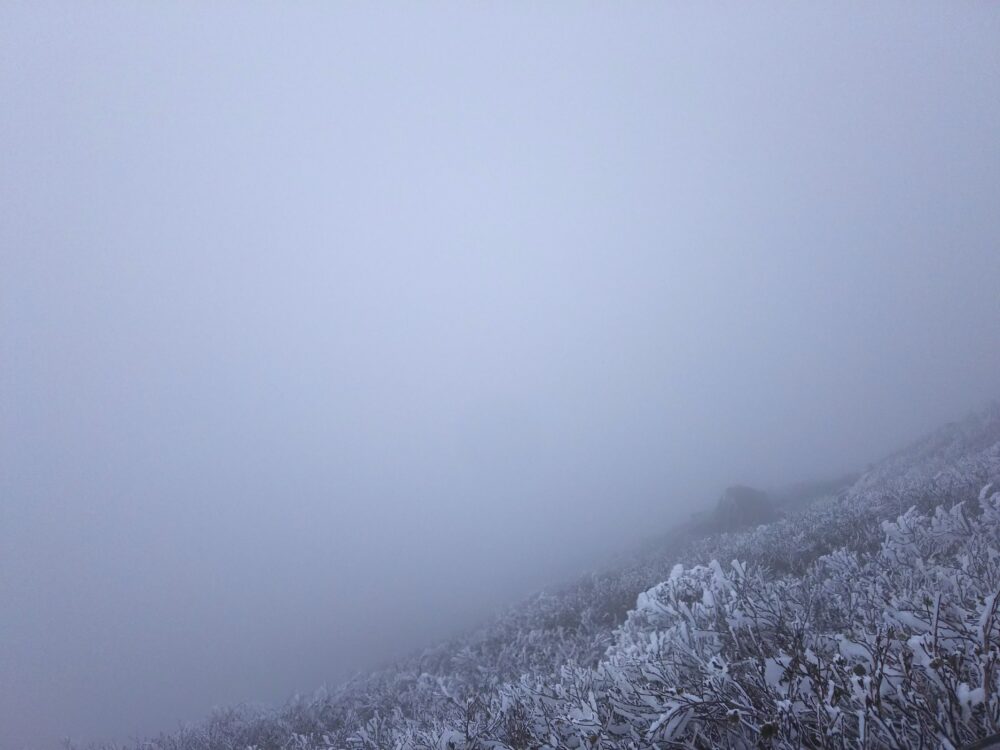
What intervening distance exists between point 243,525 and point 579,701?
12804 cm

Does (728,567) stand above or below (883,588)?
below

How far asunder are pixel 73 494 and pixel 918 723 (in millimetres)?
203089

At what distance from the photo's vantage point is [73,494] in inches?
5851

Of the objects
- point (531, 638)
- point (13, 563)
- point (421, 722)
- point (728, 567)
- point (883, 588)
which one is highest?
point (13, 563)

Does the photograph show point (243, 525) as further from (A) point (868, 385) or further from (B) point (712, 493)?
(A) point (868, 385)

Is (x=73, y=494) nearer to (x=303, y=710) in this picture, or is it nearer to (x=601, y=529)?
(x=601, y=529)

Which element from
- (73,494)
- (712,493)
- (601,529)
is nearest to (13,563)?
(73,494)

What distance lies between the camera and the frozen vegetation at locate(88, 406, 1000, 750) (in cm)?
197

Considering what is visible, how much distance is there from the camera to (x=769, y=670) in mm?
2373

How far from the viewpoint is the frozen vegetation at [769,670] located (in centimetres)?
197

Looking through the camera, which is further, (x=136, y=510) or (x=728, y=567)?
(x=136, y=510)

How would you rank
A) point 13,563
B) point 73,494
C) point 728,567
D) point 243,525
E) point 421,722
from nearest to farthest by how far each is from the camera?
point 421,722
point 728,567
point 13,563
point 243,525
point 73,494

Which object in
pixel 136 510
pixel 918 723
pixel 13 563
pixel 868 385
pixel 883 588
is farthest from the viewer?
pixel 136 510

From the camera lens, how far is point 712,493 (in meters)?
63.6
